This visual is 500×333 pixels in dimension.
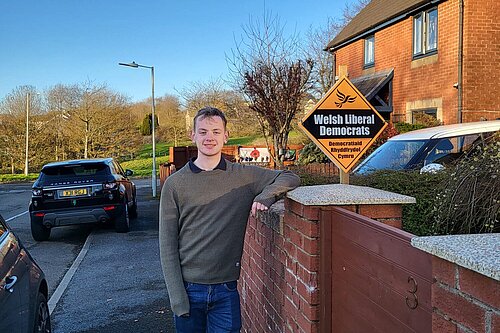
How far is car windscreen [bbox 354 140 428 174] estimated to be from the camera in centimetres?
684

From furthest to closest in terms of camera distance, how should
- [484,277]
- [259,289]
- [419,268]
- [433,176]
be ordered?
1. [433,176]
2. [259,289]
3. [419,268]
4. [484,277]

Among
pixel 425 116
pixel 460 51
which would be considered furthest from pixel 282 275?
pixel 425 116

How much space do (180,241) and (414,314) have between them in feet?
4.73

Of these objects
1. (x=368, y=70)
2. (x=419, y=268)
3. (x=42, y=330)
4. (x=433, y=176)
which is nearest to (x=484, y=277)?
(x=419, y=268)

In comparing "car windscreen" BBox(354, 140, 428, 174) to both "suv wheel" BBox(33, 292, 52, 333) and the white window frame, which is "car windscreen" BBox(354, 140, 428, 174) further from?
the white window frame

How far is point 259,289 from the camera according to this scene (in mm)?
3896

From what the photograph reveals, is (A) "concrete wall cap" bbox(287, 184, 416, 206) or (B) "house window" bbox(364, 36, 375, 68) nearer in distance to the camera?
(A) "concrete wall cap" bbox(287, 184, 416, 206)

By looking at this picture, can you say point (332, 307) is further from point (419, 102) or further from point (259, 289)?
point (419, 102)

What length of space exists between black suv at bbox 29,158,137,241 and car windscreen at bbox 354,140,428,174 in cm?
556

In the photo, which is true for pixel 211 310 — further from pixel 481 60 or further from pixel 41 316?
pixel 481 60

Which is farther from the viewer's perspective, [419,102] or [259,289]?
[419,102]

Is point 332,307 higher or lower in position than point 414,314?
lower

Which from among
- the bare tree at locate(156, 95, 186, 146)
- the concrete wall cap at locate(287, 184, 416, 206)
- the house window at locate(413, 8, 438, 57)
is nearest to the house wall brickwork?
the house window at locate(413, 8, 438, 57)

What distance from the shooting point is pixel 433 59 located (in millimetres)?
14938
